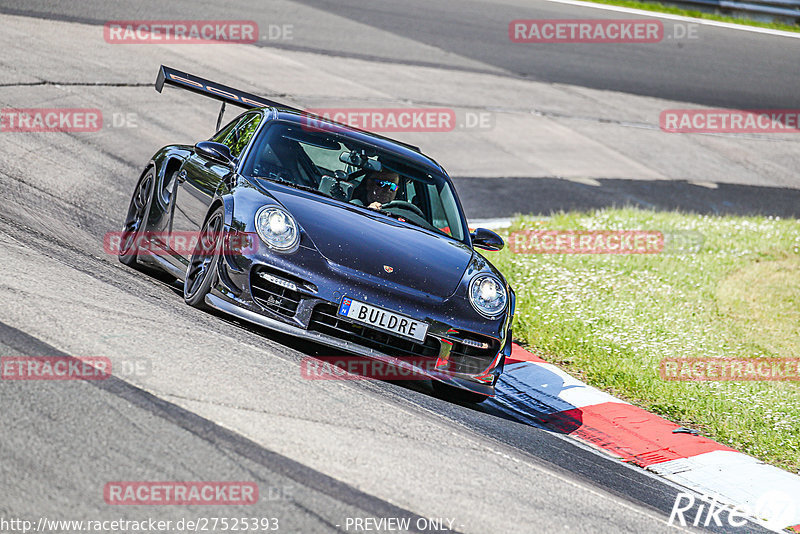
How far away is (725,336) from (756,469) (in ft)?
8.12

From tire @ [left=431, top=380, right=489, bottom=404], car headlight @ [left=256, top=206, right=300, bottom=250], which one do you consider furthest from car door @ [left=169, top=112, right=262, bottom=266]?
tire @ [left=431, top=380, right=489, bottom=404]

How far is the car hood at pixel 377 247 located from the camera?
5.54m

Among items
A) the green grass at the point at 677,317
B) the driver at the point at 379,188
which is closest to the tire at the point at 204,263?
the driver at the point at 379,188

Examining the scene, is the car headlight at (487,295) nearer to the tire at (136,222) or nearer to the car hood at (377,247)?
the car hood at (377,247)

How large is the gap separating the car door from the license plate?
4.67ft

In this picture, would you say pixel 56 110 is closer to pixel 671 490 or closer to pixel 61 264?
pixel 61 264

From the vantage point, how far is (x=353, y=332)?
17.7 ft

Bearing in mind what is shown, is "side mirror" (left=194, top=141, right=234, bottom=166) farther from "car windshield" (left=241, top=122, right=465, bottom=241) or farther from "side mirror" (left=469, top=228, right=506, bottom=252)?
"side mirror" (left=469, top=228, right=506, bottom=252)

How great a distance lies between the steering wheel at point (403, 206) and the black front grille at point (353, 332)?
1.44 metres

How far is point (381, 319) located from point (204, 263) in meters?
1.20

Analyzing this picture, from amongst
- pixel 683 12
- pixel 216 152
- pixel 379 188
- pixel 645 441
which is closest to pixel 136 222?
pixel 216 152

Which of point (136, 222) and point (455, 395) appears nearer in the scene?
point (455, 395)

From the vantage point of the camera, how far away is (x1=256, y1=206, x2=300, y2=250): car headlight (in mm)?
→ 5496

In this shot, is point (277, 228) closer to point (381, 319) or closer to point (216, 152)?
point (381, 319)
